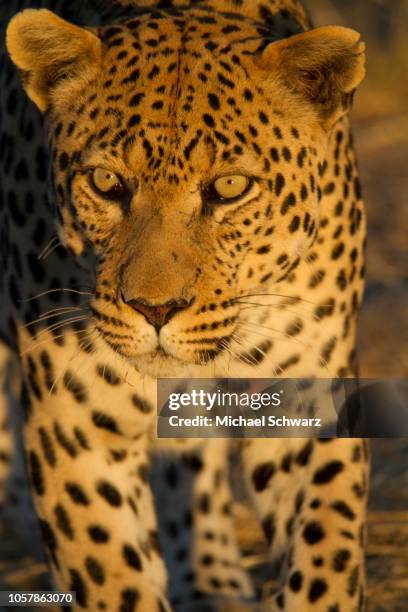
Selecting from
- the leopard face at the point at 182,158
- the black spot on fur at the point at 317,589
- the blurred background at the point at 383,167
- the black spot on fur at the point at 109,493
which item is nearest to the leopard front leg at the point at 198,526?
the black spot on fur at the point at 109,493

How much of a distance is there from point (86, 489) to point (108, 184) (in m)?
1.03

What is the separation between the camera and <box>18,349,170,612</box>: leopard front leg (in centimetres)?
515

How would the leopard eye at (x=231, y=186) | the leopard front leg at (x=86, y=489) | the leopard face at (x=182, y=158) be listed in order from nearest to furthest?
the leopard face at (x=182, y=158), the leopard eye at (x=231, y=186), the leopard front leg at (x=86, y=489)

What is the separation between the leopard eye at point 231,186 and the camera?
4754 mm

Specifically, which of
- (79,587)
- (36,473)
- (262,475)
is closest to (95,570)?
(79,587)

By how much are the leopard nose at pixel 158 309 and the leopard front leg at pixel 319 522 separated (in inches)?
37.2

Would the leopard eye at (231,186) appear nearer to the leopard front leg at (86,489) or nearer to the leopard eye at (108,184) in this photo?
the leopard eye at (108,184)

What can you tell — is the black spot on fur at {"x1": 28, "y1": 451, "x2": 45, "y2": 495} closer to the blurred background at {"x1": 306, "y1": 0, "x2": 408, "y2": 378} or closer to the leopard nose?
the leopard nose

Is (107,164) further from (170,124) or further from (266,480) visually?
(266,480)

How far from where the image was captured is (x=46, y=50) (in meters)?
5.02

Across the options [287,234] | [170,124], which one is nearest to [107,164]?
[170,124]

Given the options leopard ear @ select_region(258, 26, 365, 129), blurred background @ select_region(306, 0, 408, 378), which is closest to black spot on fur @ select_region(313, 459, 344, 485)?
leopard ear @ select_region(258, 26, 365, 129)

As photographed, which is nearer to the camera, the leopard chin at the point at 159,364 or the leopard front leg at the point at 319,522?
the leopard chin at the point at 159,364

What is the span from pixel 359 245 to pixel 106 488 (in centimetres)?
114
